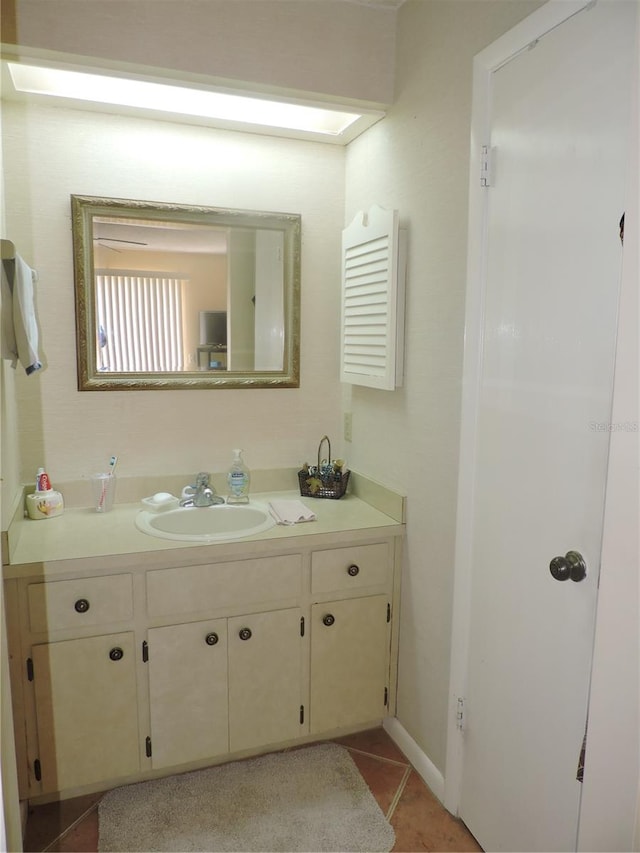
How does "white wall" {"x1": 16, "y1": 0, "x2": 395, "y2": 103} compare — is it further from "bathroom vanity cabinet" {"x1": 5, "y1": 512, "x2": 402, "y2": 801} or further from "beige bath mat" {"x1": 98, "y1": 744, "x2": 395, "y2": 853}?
"beige bath mat" {"x1": 98, "y1": 744, "x2": 395, "y2": 853}

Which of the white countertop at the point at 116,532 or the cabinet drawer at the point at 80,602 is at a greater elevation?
the white countertop at the point at 116,532

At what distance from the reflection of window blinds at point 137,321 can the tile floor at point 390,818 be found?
146 centimetres

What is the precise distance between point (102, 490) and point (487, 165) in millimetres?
1643

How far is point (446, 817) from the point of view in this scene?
1.81 metres

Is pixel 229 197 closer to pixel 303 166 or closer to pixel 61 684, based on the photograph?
pixel 303 166

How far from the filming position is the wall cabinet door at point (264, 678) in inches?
75.9

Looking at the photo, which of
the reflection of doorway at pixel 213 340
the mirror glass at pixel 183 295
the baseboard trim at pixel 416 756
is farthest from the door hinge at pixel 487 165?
the baseboard trim at pixel 416 756

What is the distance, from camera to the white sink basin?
210cm

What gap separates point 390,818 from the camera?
1.81 meters

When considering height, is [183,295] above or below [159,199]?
below

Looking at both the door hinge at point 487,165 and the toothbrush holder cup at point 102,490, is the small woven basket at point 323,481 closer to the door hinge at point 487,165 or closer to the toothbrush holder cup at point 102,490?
the toothbrush holder cup at point 102,490

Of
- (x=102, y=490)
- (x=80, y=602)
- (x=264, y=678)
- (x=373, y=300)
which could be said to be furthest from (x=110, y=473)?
(x=373, y=300)

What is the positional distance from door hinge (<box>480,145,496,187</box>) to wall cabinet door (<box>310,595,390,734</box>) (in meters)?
1.38

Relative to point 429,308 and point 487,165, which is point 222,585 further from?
point 487,165
